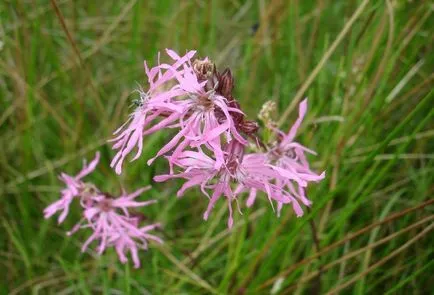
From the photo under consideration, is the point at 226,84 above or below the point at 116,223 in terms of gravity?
above

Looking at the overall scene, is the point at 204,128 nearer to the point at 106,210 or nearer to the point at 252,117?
the point at 106,210

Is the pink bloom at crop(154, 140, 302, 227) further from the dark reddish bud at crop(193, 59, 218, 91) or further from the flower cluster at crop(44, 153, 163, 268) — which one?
the flower cluster at crop(44, 153, 163, 268)

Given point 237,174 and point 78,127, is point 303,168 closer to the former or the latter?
point 237,174

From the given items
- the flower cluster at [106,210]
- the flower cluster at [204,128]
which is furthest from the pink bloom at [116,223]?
the flower cluster at [204,128]

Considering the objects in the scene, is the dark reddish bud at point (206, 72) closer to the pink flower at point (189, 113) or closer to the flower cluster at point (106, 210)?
the pink flower at point (189, 113)

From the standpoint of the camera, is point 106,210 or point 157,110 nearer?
point 157,110

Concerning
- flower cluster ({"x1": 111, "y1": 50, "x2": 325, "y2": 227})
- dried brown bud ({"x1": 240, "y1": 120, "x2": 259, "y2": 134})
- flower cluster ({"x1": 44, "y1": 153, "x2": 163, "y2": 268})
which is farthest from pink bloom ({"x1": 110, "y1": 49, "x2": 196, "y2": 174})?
flower cluster ({"x1": 44, "y1": 153, "x2": 163, "y2": 268})

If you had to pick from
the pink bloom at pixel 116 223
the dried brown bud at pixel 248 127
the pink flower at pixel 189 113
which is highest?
the pink flower at pixel 189 113

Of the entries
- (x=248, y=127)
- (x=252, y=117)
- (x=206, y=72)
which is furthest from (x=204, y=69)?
(x=252, y=117)
